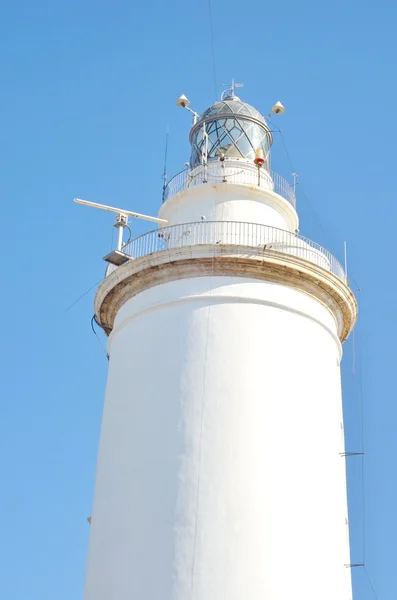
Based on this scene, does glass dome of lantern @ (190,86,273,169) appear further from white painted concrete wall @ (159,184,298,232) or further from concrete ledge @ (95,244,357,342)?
concrete ledge @ (95,244,357,342)

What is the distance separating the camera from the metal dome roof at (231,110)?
66.8 feet

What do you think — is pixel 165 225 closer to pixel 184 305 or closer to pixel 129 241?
pixel 129 241

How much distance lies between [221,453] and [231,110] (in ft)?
28.3

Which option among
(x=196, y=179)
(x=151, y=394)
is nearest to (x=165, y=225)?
(x=196, y=179)

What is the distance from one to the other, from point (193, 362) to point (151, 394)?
966 mm

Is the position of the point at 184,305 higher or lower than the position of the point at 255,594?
higher

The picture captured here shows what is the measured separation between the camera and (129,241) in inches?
715

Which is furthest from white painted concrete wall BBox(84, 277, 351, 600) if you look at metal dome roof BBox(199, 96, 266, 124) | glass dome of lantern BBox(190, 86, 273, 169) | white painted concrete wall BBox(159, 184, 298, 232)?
metal dome roof BBox(199, 96, 266, 124)

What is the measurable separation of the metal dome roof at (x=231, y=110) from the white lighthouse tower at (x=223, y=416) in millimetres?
2289

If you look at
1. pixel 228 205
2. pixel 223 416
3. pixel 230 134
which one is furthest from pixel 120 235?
pixel 223 416

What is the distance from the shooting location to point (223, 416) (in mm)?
15641

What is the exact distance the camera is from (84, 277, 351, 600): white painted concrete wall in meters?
14.7

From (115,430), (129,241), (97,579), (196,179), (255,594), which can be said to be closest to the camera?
(255,594)

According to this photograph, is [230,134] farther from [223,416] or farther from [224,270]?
[223,416]
